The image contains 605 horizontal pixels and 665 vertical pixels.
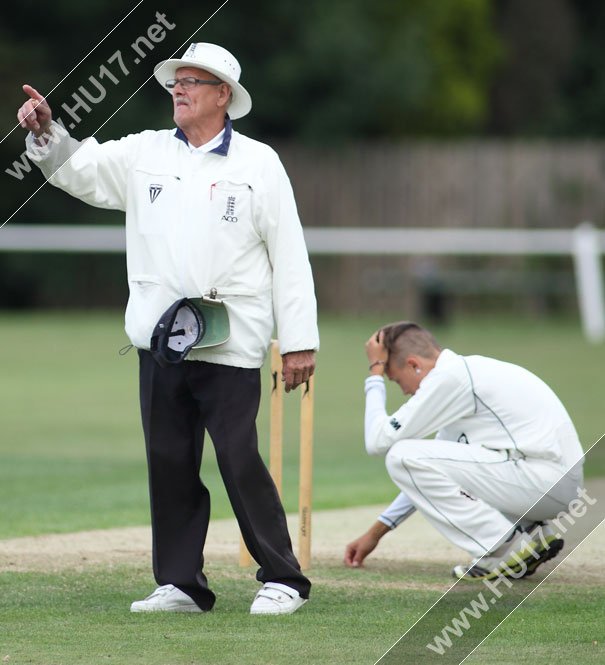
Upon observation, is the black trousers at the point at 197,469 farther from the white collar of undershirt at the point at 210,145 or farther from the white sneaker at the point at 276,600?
the white collar of undershirt at the point at 210,145

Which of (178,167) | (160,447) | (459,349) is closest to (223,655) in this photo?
(160,447)

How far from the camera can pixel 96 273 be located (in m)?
29.2

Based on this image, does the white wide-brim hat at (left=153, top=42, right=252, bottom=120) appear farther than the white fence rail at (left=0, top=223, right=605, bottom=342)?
No

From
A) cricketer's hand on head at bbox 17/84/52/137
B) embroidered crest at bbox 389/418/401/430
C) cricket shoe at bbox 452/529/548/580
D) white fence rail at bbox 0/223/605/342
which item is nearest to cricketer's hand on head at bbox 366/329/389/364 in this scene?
embroidered crest at bbox 389/418/401/430

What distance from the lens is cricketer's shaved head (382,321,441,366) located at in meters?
6.38

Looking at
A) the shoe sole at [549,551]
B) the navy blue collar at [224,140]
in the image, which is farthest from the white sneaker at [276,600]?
the navy blue collar at [224,140]

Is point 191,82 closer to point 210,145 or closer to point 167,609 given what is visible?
point 210,145

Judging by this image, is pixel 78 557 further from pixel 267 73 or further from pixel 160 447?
pixel 267 73

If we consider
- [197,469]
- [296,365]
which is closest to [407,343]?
[296,365]

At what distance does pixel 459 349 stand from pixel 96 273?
38.3ft

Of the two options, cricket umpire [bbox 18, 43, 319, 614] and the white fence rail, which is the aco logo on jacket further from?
the white fence rail

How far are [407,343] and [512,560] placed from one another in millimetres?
1053

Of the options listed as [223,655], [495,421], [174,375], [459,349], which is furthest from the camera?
[459,349]

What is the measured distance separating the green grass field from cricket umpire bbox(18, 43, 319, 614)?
0.34 metres
